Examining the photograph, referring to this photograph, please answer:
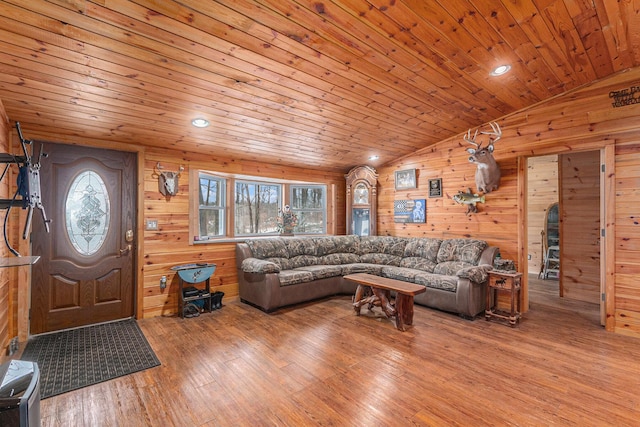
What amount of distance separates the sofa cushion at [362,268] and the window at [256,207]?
5.13ft

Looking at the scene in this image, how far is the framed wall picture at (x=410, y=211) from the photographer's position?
5129mm

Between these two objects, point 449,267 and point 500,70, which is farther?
point 449,267

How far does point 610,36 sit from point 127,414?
4.89m

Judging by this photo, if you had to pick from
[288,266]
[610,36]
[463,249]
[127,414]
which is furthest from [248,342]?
[610,36]

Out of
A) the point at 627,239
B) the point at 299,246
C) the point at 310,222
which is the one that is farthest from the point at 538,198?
the point at 299,246

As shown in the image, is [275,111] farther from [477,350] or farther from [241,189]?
[477,350]

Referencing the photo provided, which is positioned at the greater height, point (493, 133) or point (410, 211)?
point (493, 133)

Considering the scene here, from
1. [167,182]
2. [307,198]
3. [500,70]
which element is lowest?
[307,198]

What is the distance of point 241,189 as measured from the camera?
514cm

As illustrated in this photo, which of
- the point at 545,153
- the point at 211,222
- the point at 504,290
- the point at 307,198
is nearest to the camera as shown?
the point at 504,290

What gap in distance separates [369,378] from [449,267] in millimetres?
2391

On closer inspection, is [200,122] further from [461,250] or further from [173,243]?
[461,250]

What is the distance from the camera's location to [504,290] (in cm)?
369

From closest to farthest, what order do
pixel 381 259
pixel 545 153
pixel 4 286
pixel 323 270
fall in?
pixel 4 286 → pixel 545 153 → pixel 323 270 → pixel 381 259
